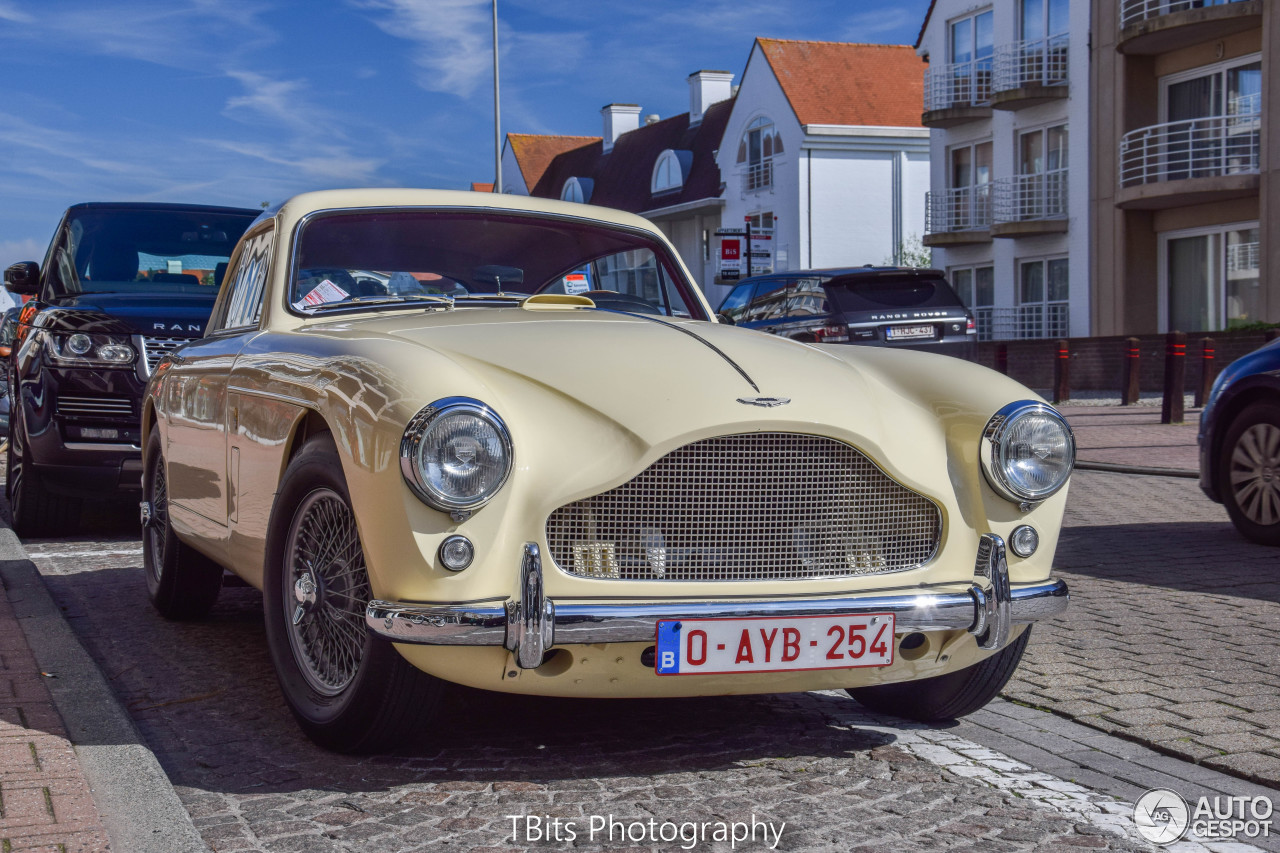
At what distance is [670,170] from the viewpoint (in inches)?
1887

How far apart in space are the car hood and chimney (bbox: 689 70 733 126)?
42.0 m

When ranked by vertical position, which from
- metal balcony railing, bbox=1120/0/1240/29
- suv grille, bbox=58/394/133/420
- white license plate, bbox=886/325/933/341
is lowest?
suv grille, bbox=58/394/133/420

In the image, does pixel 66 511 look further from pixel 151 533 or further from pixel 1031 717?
Result: pixel 1031 717

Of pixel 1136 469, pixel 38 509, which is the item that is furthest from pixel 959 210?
pixel 38 509

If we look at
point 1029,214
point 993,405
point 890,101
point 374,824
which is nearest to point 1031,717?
point 993,405

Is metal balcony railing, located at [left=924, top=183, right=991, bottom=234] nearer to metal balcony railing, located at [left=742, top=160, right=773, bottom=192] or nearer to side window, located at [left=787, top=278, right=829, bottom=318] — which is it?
metal balcony railing, located at [left=742, top=160, right=773, bottom=192]

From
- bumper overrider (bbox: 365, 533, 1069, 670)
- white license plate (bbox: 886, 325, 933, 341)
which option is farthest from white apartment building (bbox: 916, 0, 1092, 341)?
bumper overrider (bbox: 365, 533, 1069, 670)

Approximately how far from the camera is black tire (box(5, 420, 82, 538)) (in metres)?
8.09

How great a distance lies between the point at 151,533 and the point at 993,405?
3755mm

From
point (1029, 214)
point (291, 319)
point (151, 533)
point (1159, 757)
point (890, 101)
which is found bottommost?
point (1159, 757)

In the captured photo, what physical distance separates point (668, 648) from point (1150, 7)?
2653 cm

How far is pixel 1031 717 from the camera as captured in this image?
4.31m

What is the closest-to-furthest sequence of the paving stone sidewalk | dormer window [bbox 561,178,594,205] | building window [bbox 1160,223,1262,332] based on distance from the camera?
the paving stone sidewalk, building window [bbox 1160,223,1262,332], dormer window [bbox 561,178,594,205]

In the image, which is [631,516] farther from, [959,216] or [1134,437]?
[959,216]
